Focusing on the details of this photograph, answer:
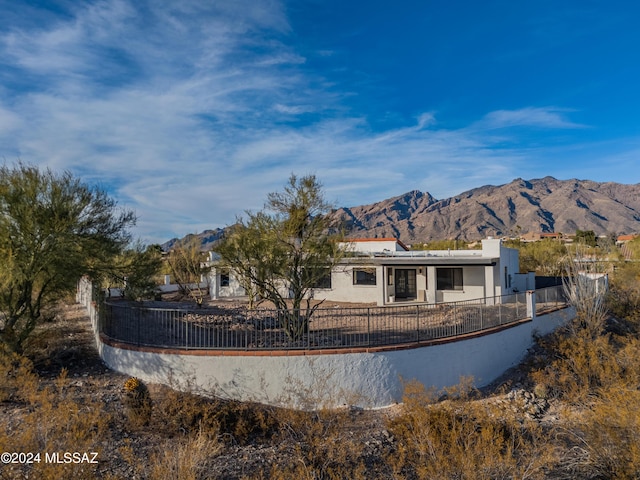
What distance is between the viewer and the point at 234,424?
8742mm

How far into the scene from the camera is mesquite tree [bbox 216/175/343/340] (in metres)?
12.6

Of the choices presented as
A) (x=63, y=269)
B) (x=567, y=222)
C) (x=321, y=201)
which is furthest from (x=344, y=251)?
(x=567, y=222)

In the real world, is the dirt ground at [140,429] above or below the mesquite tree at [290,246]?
below

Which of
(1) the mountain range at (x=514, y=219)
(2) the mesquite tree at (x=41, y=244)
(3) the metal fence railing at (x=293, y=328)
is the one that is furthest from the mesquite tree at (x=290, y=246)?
(1) the mountain range at (x=514, y=219)

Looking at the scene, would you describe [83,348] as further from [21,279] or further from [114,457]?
[114,457]

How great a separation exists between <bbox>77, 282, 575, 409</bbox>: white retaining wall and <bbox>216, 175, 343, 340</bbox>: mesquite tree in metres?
2.60

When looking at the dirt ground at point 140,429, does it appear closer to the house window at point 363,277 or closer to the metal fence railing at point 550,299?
the metal fence railing at point 550,299

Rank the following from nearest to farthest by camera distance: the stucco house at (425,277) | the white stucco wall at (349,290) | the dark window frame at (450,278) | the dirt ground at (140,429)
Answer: the dirt ground at (140,429), the stucco house at (425,277), the dark window frame at (450,278), the white stucco wall at (349,290)

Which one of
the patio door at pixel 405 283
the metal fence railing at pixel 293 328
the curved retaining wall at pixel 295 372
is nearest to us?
the curved retaining wall at pixel 295 372

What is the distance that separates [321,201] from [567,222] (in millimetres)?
177206

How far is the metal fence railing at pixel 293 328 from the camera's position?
34.1 ft

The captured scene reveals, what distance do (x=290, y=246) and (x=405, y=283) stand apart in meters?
11.3

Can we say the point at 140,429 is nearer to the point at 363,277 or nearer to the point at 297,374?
the point at 297,374

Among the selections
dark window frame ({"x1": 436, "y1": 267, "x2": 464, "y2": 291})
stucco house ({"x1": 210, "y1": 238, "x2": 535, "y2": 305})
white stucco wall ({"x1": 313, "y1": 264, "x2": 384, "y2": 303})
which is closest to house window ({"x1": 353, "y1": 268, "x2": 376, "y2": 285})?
stucco house ({"x1": 210, "y1": 238, "x2": 535, "y2": 305})
